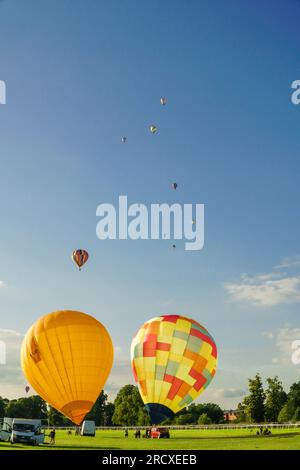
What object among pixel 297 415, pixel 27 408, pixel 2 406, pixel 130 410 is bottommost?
pixel 27 408

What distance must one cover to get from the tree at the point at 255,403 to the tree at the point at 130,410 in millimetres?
21693

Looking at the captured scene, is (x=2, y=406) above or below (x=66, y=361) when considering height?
below

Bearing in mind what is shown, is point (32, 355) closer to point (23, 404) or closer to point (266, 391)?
point (266, 391)

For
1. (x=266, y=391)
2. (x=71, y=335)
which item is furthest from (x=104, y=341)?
(x=266, y=391)

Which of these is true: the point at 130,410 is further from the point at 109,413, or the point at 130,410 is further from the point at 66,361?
the point at 66,361

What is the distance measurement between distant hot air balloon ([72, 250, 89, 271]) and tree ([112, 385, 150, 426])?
66.5 metres

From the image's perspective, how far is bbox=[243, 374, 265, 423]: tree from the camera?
88.9 m

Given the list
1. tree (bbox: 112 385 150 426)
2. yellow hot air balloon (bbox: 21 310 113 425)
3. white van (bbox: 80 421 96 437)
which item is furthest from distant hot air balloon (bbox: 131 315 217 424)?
tree (bbox: 112 385 150 426)

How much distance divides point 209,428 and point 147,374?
3377cm

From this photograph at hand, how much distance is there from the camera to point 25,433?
3400 centimetres

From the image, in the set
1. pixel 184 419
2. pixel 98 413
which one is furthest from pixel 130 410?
pixel 98 413

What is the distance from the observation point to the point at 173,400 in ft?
140

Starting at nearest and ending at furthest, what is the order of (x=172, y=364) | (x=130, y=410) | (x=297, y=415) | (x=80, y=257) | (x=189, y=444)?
1. (x=189, y=444)
2. (x=172, y=364)
3. (x=80, y=257)
4. (x=297, y=415)
5. (x=130, y=410)

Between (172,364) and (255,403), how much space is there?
170ft
